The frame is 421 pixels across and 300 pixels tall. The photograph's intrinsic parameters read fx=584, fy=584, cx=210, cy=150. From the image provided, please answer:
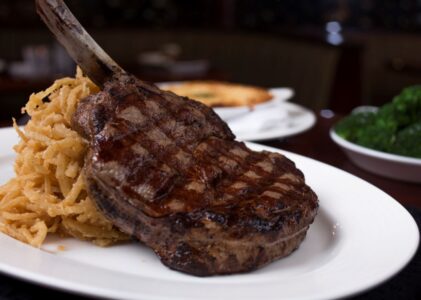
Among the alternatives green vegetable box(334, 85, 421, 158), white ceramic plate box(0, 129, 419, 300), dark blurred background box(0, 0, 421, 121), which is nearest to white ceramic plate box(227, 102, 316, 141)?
green vegetable box(334, 85, 421, 158)

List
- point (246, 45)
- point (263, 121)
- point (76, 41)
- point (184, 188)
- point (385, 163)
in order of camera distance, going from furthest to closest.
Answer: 1. point (246, 45)
2. point (263, 121)
3. point (385, 163)
4. point (76, 41)
5. point (184, 188)

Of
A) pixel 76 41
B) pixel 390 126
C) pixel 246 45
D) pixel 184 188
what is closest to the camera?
pixel 184 188

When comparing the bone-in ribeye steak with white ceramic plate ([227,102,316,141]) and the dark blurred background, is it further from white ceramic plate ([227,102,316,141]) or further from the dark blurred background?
the dark blurred background

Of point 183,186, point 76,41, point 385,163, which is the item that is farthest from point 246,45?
point 183,186

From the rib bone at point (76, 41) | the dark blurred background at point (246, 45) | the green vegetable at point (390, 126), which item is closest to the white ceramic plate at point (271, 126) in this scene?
the green vegetable at point (390, 126)

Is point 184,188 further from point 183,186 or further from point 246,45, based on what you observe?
point 246,45

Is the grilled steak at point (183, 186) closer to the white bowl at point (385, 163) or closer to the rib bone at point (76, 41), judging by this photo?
the rib bone at point (76, 41)

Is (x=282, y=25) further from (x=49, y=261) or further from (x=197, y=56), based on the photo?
(x=49, y=261)
